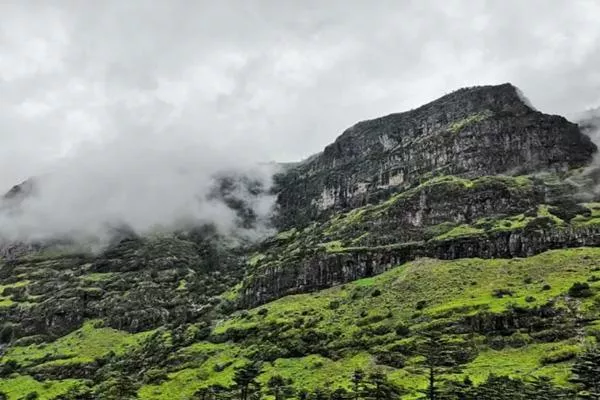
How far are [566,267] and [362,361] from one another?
66.3 m

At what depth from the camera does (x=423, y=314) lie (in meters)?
163

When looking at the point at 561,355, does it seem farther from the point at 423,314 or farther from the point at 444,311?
the point at 423,314

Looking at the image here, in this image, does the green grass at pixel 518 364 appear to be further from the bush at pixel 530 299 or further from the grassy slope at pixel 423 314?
the bush at pixel 530 299

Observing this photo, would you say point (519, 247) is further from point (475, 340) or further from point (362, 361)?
point (362, 361)

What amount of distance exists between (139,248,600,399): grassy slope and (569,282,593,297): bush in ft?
5.93

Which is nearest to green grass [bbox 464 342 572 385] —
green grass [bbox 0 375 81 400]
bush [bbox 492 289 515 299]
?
bush [bbox 492 289 515 299]

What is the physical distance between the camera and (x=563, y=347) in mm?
120562

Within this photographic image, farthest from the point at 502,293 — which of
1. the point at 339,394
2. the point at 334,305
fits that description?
the point at 339,394

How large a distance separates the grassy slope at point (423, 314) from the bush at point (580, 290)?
1807 mm

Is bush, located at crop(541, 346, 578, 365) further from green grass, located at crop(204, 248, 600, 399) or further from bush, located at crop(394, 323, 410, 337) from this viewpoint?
bush, located at crop(394, 323, 410, 337)

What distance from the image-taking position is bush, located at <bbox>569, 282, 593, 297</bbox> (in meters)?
142

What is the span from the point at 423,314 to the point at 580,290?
40514mm

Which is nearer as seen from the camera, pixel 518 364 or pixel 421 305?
pixel 518 364

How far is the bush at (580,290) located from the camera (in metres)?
142
